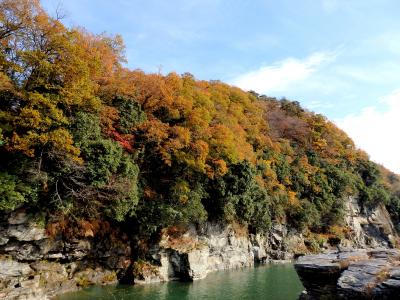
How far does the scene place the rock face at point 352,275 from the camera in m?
11.7

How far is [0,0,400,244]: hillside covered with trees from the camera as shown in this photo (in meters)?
17.8

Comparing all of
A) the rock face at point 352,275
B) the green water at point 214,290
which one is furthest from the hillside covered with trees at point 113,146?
the rock face at point 352,275

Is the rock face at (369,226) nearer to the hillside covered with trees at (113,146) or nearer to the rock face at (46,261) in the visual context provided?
the hillside covered with trees at (113,146)

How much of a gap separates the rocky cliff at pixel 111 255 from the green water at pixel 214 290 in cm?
125

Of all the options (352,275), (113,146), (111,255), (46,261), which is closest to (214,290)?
(111,255)

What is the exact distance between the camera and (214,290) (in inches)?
849

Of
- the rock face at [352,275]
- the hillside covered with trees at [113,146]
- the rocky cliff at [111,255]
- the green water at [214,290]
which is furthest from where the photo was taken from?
the green water at [214,290]

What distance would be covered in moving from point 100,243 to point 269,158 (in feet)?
76.3

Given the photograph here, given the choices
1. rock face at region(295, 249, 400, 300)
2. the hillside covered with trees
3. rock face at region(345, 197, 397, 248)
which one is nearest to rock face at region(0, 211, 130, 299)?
the hillside covered with trees

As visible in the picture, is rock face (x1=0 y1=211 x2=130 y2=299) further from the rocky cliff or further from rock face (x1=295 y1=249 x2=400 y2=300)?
rock face (x1=295 y1=249 x2=400 y2=300)

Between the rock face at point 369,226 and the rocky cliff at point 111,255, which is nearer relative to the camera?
the rocky cliff at point 111,255

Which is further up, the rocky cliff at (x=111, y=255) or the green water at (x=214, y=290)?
the rocky cliff at (x=111, y=255)

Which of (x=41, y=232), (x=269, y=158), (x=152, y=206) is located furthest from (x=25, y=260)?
(x=269, y=158)

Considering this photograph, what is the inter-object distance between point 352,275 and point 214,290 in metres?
10.6
